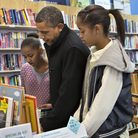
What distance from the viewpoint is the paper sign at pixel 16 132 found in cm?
93

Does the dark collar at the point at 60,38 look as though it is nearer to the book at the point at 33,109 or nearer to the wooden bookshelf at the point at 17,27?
the book at the point at 33,109

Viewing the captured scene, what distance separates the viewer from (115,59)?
1148 millimetres

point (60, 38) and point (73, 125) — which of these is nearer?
point (73, 125)

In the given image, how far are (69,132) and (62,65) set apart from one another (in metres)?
0.48

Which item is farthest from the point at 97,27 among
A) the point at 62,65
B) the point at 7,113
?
the point at 7,113

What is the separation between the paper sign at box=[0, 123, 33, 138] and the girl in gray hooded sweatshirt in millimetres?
304

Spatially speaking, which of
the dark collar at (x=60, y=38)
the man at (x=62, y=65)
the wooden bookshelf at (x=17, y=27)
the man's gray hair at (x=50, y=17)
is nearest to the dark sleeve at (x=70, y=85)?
the man at (x=62, y=65)

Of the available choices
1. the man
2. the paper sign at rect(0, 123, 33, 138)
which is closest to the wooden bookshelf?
the man

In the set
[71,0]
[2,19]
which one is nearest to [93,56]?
[2,19]

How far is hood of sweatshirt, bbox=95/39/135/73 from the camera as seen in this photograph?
114 cm

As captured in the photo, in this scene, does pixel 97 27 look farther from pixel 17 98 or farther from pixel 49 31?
pixel 17 98

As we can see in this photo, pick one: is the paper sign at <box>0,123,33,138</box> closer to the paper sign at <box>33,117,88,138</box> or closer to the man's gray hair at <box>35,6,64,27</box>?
the paper sign at <box>33,117,88,138</box>

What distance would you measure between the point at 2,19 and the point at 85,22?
2.80 m

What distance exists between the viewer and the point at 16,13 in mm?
3898
